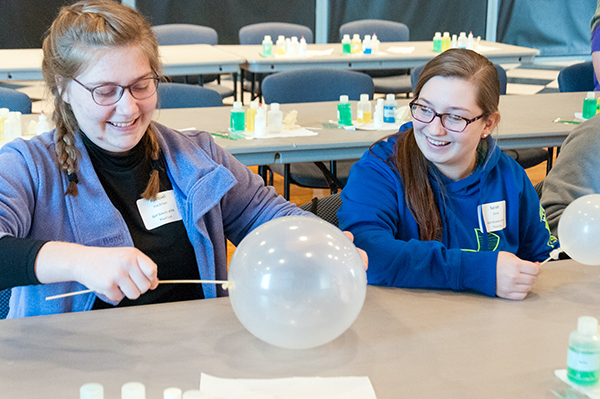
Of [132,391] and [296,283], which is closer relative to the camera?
[132,391]

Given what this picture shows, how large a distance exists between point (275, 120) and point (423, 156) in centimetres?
143

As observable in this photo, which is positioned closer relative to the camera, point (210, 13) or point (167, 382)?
point (167, 382)

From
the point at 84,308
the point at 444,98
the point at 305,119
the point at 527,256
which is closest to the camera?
the point at 84,308

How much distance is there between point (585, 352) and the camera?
108 centimetres

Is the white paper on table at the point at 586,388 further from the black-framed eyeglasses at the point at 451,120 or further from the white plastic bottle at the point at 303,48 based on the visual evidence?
the white plastic bottle at the point at 303,48

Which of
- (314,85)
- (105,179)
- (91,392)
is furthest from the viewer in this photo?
(314,85)

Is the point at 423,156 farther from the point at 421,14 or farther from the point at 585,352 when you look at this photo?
the point at 421,14

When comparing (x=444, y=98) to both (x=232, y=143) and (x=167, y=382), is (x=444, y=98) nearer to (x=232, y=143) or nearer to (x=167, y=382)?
(x=167, y=382)

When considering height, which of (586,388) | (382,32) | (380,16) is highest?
(380,16)

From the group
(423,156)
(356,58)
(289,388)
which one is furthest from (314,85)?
(289,388)

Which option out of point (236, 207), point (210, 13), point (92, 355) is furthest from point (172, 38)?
point (92, 355)

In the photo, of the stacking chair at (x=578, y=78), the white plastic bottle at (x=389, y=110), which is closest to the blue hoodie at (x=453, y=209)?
the white plastic bottle at (x=389, y=110)

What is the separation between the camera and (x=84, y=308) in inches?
57.8

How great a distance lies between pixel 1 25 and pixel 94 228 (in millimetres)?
6504
